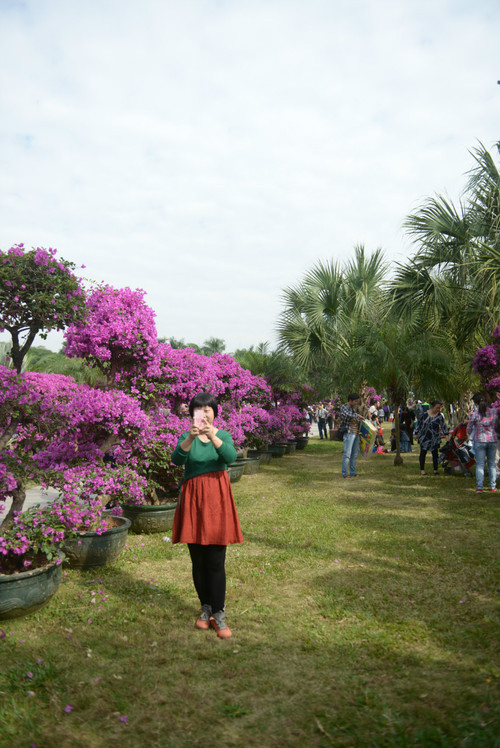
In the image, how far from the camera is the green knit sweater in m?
3.59

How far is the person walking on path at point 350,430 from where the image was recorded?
10.3 meters

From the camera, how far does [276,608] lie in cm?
401

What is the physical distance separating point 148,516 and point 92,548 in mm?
1285

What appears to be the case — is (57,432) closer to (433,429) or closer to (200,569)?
(200,569)

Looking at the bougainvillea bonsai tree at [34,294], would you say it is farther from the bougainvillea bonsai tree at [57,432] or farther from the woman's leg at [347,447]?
the woman's leg at [347,447]

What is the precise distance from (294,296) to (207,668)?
13284 mm

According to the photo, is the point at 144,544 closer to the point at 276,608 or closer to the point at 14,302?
the point at 276,608

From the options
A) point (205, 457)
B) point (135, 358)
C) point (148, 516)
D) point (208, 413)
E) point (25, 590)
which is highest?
point (135, 358)

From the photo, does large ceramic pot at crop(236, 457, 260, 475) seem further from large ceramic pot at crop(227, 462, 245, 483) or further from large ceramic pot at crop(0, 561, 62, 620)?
large ceramic pot at crop(0, 561, 62, 620)

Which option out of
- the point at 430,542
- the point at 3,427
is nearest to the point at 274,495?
the point at 430,542

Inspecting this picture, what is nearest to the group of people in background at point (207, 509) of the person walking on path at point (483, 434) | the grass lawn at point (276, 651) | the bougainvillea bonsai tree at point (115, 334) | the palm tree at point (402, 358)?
the grass lawn at point (276, 651)

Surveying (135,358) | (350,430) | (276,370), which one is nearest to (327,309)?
(276,370)

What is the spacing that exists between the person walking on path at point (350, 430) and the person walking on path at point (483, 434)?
240cm

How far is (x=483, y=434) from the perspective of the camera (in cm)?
822
